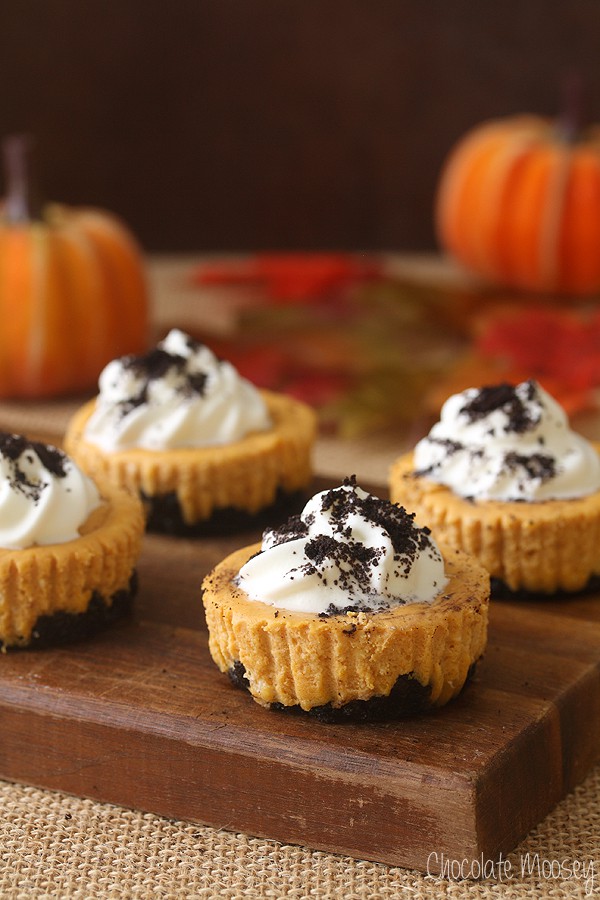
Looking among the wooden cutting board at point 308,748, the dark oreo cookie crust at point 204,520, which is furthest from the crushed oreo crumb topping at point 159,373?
the wooden cutting board at point 308,748

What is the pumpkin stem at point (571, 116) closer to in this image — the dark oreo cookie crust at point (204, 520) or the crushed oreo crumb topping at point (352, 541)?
the dark oreo cookie crust at point (204, 520)

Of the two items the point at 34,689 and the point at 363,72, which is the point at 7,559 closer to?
the point at 34,689

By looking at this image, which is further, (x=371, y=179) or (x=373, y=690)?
(x=371, y=179)

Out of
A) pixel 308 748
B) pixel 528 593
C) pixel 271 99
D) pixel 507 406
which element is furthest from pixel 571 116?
pixel 308 748

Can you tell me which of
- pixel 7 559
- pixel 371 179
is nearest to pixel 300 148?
pixel 371 179

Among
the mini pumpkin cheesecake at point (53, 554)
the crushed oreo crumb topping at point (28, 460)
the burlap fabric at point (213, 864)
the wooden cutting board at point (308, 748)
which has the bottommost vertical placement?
the burlap fabric at point (213, 864)
